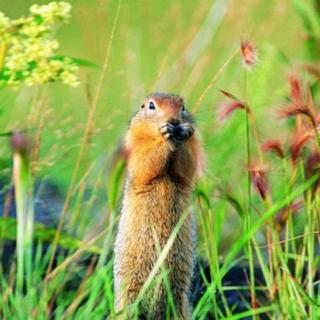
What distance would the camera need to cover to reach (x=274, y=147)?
4680 millimetres

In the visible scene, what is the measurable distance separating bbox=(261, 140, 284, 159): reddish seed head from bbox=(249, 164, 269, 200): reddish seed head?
0.25 feet

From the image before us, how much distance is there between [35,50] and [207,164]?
3.68 feet

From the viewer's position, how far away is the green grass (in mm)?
4758

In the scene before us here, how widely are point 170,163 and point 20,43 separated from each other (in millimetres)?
831

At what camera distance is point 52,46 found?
4.40m

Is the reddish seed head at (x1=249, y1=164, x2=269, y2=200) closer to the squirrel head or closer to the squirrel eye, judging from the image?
the squirrel head

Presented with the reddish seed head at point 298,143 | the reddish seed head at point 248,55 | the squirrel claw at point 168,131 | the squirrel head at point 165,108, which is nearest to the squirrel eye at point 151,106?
the squirrel head at point 165,108

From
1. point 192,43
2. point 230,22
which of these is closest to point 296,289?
point 192,43

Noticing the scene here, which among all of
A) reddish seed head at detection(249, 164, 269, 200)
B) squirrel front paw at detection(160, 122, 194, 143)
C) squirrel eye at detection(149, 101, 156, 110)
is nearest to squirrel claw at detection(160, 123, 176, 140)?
squirrel front paw at detection(160, 122, 194, 143)

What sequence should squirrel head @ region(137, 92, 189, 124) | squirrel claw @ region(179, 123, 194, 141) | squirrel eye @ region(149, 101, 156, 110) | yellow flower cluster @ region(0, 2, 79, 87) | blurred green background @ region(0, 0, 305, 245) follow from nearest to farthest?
yellow flower cluster @ region(0, 2, 79, 87) → squirrel claw @ region(179, 123, 194, 141) → squirrel head @ region(137, 92, 189, 124) → squirrel eye @ region(149, 101, 156, 110) → blurred green background @ region(0, 0, 305, 245)

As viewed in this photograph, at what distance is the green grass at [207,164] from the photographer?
4758 millimetres

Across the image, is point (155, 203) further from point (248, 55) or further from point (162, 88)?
point (162, 88)

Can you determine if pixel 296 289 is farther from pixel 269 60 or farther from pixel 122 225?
pixel 269 60

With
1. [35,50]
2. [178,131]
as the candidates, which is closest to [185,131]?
[178,131]
